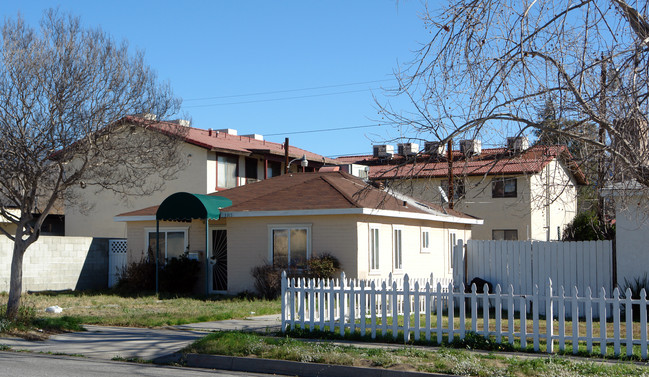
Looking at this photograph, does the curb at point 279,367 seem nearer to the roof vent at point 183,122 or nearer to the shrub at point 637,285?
the roof vent at point 183,122

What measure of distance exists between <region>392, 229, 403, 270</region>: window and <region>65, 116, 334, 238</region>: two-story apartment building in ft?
39.0

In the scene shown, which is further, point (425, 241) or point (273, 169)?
point (273, 169)

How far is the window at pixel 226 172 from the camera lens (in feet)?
114

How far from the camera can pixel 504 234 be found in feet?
131

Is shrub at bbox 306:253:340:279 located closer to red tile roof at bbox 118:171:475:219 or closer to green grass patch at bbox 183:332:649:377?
red tile roof at bbox 118:171:475:219

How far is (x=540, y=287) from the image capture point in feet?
64.5

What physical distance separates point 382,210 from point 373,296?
9.48 m

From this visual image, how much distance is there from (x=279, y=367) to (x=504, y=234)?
30.7 meters

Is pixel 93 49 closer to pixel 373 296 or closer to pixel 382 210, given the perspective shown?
pixel 373 296

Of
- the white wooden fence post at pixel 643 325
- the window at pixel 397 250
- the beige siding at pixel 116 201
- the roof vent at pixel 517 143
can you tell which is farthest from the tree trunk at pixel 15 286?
the beige siding at pixel 116 201

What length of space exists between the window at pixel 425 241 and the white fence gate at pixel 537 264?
177 inches

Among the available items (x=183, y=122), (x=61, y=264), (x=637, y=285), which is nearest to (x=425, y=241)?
(x=637, y=285)

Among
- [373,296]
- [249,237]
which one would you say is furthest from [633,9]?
[249,237]

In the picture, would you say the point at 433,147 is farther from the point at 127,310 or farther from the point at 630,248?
the point at 127,310
